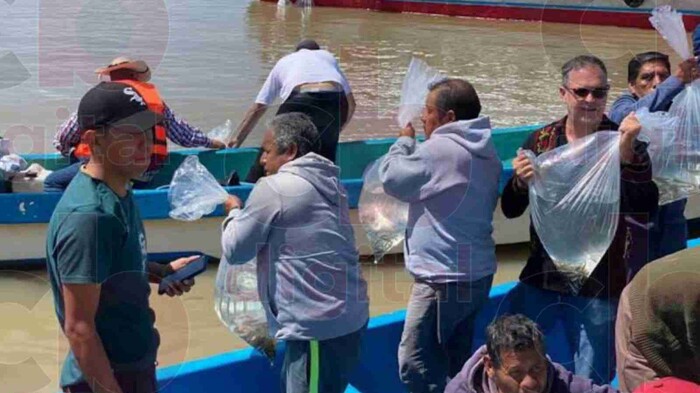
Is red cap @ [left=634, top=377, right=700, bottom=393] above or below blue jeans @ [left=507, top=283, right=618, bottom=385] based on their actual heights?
above

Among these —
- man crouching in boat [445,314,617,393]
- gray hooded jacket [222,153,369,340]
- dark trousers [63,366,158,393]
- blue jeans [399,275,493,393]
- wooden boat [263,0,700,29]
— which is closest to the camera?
dark trousers [63,366,158,393]

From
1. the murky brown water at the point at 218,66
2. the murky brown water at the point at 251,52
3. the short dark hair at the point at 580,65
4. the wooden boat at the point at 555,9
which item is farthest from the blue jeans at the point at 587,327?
the wooden boat at the point at 555,9

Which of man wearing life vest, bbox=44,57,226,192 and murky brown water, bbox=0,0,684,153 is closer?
man wearing life vest, bbox=44,57,226,192

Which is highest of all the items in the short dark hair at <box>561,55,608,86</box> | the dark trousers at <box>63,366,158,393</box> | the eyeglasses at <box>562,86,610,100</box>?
the short dark hair at <box>561,55,608,86</box>

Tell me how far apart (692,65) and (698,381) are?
2275 mm

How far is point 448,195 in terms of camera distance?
319 centimetres

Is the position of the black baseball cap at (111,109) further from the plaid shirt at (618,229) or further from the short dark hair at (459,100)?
the plaid shirt at (618,229)

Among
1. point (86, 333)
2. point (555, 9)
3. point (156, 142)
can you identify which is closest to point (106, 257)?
point (86, 333)

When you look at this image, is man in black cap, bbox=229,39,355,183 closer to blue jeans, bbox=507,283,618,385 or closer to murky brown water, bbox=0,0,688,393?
murky brown water, bbox=0,0,688,393

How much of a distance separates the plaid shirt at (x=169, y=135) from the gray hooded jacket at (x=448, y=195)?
2.74 m

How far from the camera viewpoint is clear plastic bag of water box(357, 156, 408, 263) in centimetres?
373

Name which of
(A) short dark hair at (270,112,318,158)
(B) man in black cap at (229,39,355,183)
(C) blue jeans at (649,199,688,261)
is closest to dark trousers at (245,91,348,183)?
(B) man in black cap at (229,39,355,183)

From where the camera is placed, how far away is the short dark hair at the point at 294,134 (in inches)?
111

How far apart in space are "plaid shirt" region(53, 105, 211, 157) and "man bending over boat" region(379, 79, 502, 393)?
2.74 m
